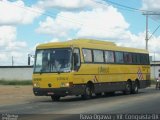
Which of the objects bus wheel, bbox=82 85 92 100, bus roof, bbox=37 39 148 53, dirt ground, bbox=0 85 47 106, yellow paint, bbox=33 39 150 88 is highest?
bus roof, bbox=37 39 148 53

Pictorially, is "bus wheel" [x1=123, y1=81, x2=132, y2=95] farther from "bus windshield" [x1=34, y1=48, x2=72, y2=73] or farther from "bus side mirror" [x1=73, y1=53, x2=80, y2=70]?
"bus windshield" [x1=34, y1=48, x2=72, y2=73]

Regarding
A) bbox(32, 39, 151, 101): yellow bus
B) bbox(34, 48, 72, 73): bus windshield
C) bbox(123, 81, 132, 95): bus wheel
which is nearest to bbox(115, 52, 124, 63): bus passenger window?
bbox(32, 39, 151, 101): yellow bus

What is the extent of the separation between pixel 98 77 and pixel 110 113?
440 inches

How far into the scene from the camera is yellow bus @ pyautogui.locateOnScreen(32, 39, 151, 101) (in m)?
27.6

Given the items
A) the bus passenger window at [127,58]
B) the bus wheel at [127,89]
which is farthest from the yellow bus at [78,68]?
the bus wheel at [127,89]

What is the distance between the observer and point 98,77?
1214 inches

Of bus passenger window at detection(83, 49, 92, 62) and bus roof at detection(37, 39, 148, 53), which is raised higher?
bus roof at detection(37, 39, 148, 53)

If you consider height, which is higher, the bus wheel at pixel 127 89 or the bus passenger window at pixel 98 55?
the bus passenger window at pixel 98 55

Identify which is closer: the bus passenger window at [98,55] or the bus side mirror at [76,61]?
the bus side mirror at [76,61]

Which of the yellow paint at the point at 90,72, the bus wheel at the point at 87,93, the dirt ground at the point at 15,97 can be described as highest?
the yellow paint at the point at 90,72

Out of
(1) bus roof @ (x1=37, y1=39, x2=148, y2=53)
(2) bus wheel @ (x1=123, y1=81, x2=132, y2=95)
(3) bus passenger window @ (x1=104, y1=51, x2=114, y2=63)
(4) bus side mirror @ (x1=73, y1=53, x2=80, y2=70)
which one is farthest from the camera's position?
(2) bus wheel @ (x1=123, y1=81, x2=132, y2=95)

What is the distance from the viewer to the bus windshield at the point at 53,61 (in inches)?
1088

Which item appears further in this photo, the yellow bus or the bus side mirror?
the bus side mirror

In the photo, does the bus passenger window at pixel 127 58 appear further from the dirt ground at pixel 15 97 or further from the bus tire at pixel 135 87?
the dirt ground at pixel 15 97
